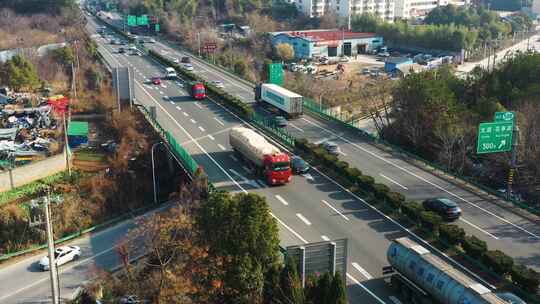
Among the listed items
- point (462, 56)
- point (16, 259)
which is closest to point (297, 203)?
point (16, 259)

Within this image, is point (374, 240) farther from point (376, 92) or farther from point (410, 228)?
point (376, 92)

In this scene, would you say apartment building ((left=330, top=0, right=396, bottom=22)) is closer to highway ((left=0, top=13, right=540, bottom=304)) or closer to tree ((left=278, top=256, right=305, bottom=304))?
highway ((left=0, top=13, right=540, bottom=304))

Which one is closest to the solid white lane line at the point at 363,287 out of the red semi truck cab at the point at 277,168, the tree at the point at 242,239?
the tree at the point at 242,239

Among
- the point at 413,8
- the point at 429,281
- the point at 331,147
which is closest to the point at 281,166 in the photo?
the point at 331,147

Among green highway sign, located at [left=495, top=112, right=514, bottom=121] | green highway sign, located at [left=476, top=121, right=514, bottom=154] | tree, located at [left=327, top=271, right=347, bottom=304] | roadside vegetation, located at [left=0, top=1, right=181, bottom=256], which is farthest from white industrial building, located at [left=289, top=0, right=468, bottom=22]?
tree, located at [left=327, top=271, right=347, bottom=304]

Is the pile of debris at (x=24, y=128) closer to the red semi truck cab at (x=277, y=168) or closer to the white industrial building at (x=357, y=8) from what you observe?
the red semi truck cab at (x=277, y=168)

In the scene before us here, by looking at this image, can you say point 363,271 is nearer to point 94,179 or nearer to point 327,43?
point 94,179
